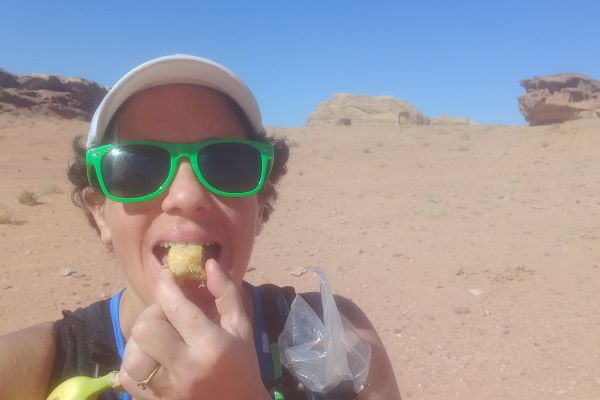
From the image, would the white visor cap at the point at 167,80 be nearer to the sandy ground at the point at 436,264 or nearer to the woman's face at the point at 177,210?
the woman's face at the point at 177,210

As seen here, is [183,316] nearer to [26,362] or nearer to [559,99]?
[26,362]

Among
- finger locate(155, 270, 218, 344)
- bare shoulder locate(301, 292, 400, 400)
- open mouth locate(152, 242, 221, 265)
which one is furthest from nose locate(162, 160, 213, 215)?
bare shoulder locate(301, 292, 400, 400)

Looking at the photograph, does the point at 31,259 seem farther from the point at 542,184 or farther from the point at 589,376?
the point at 542,184

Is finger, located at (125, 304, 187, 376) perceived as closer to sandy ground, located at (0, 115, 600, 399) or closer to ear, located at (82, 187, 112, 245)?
ear, located at (82, 187, 112, 245)

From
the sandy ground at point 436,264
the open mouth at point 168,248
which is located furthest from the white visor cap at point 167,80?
the sandy ground at point 436,264

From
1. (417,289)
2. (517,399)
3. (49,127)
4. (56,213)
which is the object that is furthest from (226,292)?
(49,127)

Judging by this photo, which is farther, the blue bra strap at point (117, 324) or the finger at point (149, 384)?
the blue bra strap at point (117, 324)
